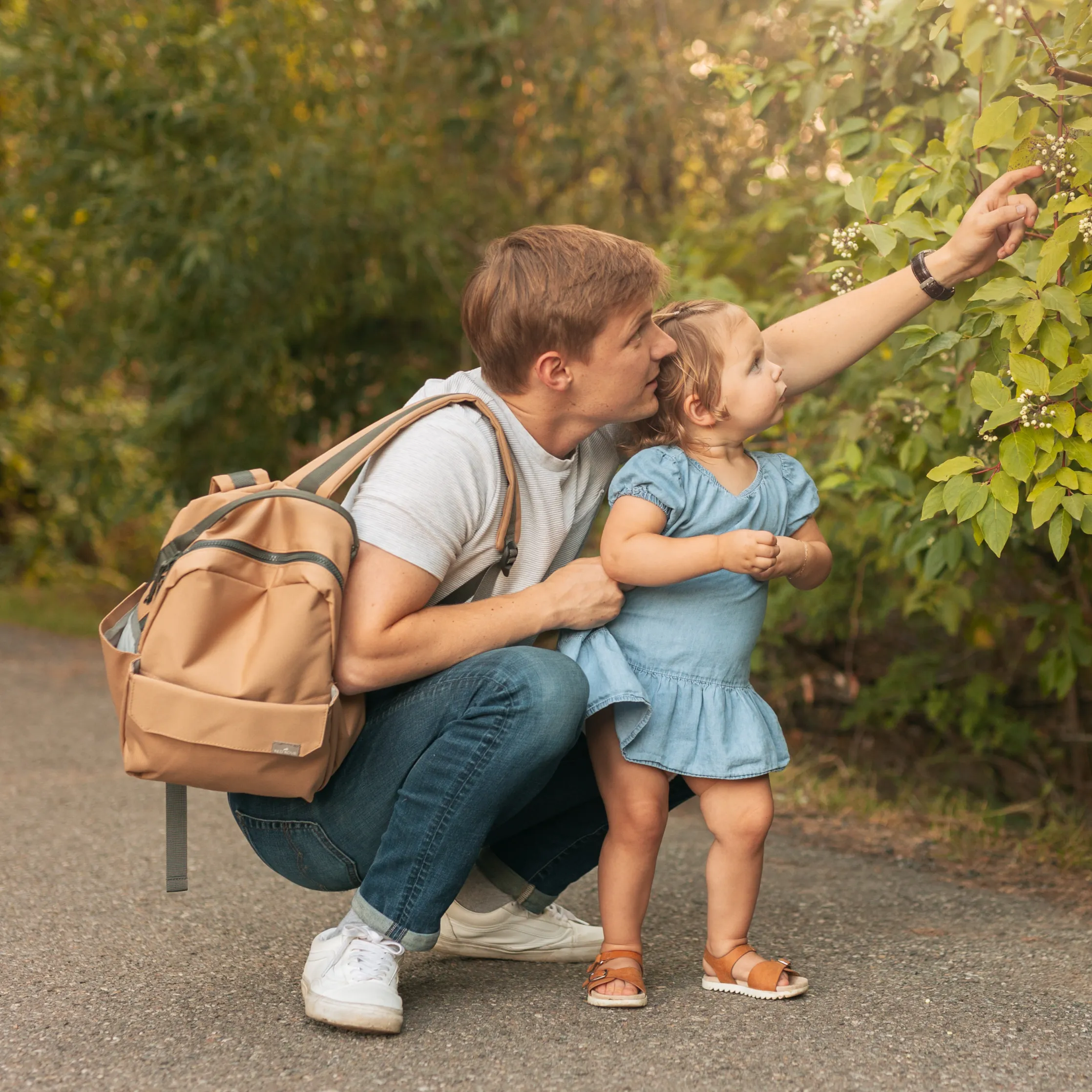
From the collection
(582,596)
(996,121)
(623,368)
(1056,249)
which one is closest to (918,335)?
(1056,249)

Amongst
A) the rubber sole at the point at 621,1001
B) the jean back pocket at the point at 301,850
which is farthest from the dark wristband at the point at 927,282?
the jean back pocket at the point at 301,850

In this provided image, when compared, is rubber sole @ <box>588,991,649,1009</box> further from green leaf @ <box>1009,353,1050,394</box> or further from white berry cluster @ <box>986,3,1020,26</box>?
white berry cluster @ <box>986,3,1020,26</box>

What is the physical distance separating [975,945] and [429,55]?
4.88m

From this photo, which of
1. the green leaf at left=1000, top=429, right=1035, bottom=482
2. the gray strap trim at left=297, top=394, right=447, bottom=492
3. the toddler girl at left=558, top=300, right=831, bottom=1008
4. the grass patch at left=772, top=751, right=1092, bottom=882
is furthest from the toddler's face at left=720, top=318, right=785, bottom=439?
the grass patch at left=772, top=751, right=1092, bottom=882

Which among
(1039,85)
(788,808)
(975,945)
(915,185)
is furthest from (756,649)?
(1039,85)

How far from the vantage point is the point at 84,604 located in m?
8.71

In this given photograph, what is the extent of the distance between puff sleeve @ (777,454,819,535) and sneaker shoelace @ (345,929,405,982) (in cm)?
107

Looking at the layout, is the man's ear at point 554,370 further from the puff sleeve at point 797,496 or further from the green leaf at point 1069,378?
the green leaf at point 1069,378

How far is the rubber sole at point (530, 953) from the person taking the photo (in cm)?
260

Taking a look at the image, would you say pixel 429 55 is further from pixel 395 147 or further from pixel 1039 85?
pixel 1039 85

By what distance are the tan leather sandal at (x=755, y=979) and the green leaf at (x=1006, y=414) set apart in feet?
3.41

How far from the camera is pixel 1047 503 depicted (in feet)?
7.16

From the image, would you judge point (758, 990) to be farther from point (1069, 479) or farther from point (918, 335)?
point (918, 335)

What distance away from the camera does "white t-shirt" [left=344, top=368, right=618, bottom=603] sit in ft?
7.22
